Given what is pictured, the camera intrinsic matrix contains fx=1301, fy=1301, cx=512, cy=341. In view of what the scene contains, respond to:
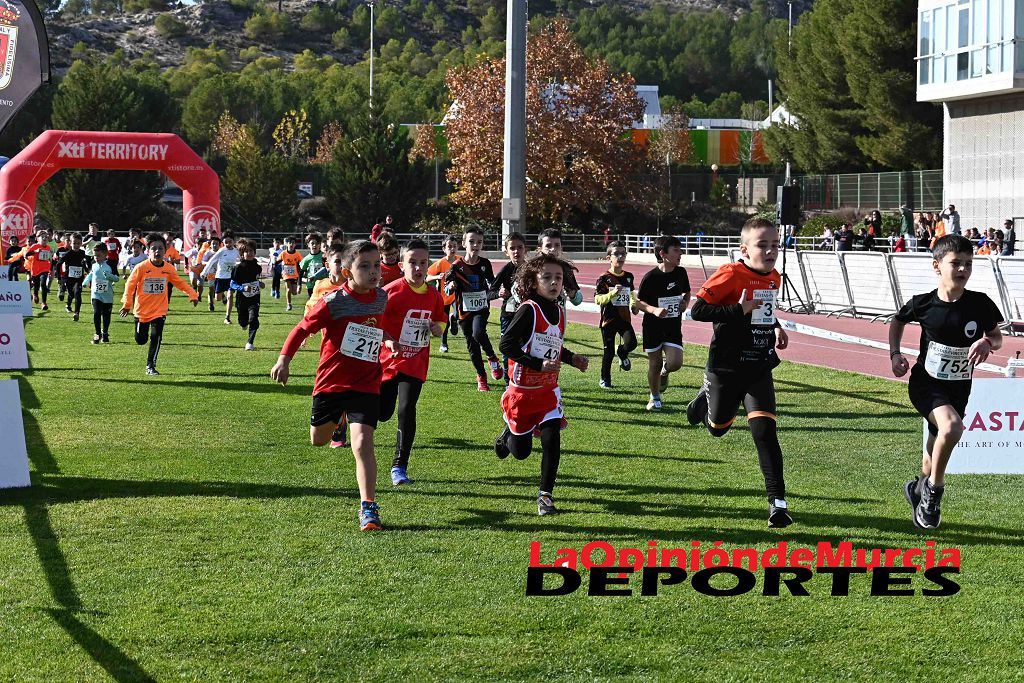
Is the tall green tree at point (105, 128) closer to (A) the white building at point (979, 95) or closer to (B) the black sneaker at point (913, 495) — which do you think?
(A) the white building at point (979, 95)

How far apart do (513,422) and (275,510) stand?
1723 millimetres

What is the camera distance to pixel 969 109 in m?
44.4

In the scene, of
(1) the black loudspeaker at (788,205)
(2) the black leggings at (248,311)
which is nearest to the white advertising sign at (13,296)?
(2) the black leggings at (248,311)

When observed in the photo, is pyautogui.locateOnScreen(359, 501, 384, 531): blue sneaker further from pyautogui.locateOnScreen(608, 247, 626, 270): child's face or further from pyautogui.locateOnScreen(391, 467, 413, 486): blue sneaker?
pyautogui.locateOnScreen(608, 247, 626, 270): child's face

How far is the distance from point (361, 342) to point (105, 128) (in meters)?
66.4

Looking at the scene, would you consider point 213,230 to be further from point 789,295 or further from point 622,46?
point 622,46

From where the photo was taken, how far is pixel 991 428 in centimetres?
930

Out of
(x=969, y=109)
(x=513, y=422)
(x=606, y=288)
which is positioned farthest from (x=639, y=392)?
(x=969, y=109)

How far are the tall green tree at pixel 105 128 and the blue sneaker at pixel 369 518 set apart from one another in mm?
58413

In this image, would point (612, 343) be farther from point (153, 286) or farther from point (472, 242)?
point (153, 286)

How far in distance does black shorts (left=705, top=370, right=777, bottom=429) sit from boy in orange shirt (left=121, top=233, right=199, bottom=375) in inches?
391

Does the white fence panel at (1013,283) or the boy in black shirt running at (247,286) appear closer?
the boy in black shirt running at (247,286)

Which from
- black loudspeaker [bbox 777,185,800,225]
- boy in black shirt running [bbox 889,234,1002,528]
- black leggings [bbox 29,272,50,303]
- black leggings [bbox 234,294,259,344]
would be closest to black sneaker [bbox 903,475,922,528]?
boy in black shirt running [bbox 889,234,1002,528]

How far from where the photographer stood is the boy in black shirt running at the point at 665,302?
12.9 m
